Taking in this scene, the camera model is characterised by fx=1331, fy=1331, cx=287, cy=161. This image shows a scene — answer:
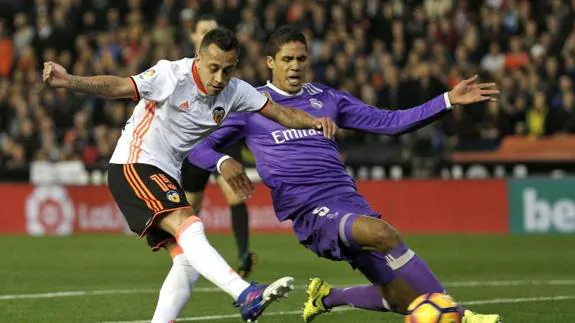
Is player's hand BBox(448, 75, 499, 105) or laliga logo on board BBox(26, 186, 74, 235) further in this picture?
laliga logo on board BBox(26, 186, 74, 235)

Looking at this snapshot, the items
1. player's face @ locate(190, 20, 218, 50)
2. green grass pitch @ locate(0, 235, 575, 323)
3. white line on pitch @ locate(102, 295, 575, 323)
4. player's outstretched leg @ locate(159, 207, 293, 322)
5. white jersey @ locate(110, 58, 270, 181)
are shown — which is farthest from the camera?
player's face @ locate(190, 20, 218, 50)

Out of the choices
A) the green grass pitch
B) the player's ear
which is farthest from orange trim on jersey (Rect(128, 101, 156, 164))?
the green grass pitch

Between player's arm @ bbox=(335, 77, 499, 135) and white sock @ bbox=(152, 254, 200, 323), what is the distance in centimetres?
190

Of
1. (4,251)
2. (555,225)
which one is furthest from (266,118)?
(555,225)

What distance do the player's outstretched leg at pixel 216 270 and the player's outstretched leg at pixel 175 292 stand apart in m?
0.30

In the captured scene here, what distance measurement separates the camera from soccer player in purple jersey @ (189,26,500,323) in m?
9.20

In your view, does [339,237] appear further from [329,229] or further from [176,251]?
[176,251]

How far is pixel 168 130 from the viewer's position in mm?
9234

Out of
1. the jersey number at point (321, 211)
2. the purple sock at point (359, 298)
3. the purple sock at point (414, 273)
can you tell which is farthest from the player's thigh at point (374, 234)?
the purple sock at point (359, 298)

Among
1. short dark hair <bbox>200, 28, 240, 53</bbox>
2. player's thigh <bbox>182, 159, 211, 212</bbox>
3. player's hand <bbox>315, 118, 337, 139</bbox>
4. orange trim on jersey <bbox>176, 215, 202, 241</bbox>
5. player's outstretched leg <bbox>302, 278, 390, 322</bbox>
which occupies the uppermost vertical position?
short dark hair <bbox>200, 28, 240, 53</bbox>

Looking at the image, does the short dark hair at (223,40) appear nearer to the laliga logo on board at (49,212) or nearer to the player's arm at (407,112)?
the player's arm at (407,112)

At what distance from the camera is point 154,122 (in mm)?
9203

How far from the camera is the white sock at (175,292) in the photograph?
898cm

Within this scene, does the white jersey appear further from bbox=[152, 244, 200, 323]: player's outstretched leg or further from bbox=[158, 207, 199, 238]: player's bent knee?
bbox=[152, 244, 200, 323]: player's outstretched leg
